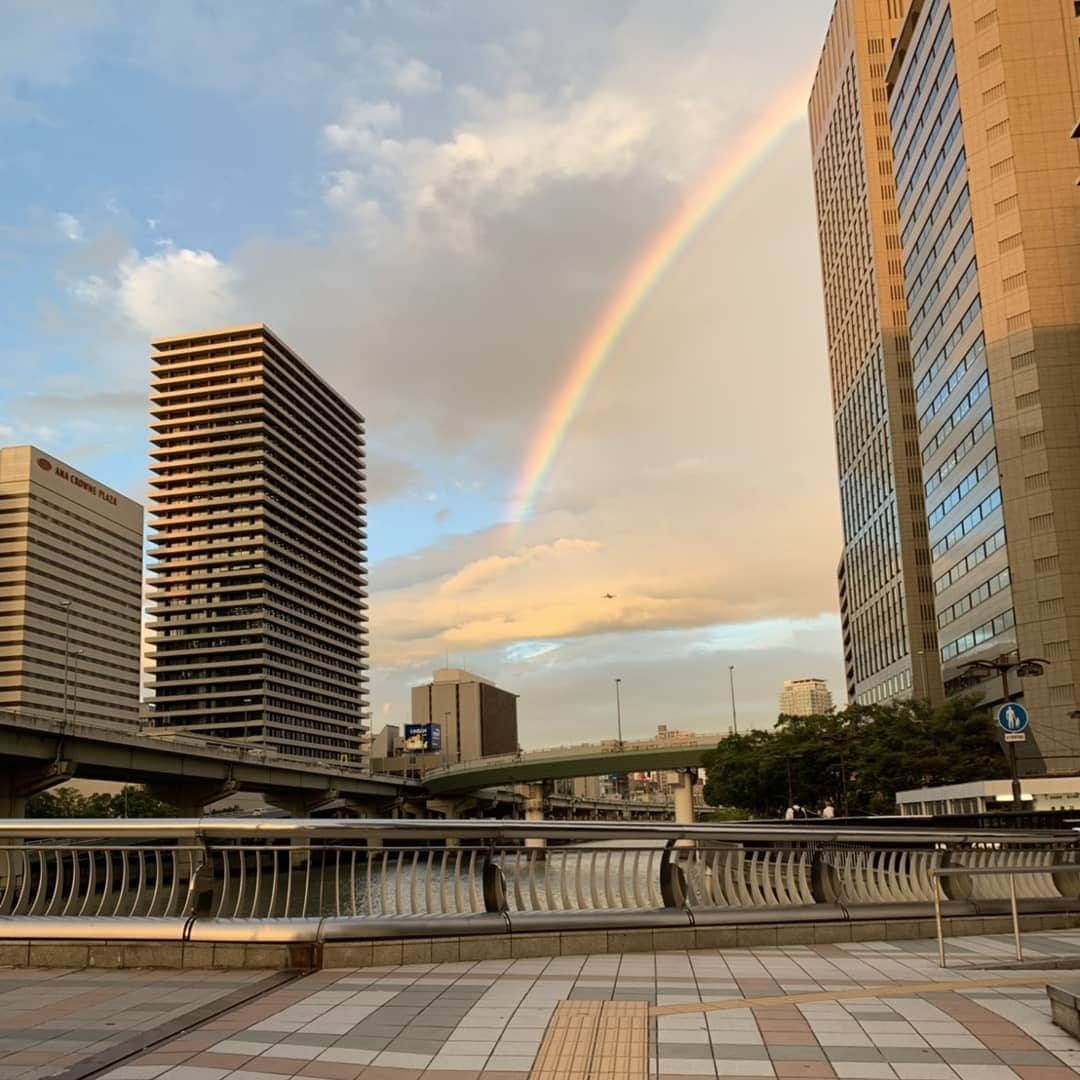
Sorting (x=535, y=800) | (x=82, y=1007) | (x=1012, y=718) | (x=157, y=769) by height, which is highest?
(x=1012, y=718)

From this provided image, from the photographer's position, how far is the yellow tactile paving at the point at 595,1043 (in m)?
5.80

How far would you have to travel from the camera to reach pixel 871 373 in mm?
107812

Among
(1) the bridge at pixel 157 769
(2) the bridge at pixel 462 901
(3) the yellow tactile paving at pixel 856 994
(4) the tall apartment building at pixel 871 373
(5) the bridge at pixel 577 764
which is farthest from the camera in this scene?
(4) the tall apartment building at pixel 871 373

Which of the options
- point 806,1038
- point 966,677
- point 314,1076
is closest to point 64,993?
point 314,1076

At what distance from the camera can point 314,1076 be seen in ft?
18.9

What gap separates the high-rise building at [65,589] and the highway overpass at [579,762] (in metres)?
66.7

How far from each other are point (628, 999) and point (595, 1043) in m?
1.34

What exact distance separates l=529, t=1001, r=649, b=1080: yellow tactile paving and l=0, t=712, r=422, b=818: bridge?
160 feet

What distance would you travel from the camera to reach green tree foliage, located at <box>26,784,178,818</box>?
83250 mm

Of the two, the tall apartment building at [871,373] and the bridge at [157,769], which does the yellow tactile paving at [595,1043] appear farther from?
the tall apartment building at [871,373]

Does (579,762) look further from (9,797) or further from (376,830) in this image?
(376,830)

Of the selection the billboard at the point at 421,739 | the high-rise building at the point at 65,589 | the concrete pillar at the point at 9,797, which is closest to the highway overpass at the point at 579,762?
the concrete pillar at the point at 9,797

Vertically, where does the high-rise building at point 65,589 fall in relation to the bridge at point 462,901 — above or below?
above

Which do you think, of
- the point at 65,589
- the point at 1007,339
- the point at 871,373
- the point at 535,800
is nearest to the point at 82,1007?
the point at 1007,339
